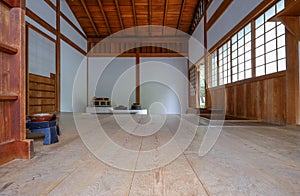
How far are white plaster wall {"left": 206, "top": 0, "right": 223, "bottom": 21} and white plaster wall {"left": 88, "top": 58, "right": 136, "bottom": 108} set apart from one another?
4.15 m

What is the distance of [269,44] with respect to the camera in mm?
3113

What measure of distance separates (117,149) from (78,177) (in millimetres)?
561

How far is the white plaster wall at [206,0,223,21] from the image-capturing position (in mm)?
5219

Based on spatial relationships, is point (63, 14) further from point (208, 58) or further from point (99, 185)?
point (99, 185)

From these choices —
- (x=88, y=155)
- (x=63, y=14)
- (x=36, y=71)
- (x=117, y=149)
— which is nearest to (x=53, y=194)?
(x=88, y=155)

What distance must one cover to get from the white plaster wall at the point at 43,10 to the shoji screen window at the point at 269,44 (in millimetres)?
4644

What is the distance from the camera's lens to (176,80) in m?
9.77

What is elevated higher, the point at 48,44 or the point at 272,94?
the point at 48,44

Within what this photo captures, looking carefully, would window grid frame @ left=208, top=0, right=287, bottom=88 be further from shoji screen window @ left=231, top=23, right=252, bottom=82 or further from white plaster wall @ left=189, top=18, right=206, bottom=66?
white plaster wall @ left=189, top=18, right=206, bottom=66

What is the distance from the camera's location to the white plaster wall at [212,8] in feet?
17.1

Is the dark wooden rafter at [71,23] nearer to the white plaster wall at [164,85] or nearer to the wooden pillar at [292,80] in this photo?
the white plaster wall at [164,85]

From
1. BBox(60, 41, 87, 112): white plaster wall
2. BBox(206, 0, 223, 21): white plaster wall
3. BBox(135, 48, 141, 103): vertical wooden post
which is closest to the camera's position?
BBox(206, 0, 223, 21): white plaster wall

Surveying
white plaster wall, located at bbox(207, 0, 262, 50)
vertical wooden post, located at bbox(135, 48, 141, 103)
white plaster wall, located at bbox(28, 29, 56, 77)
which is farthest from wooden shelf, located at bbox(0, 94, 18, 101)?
vertical wooden post, located at bbox(135, 48, 141, 103)

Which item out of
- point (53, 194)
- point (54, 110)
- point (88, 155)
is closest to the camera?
point (53, 194)
